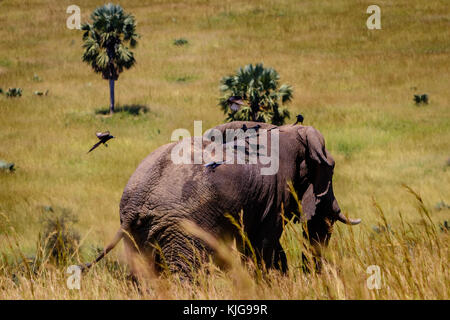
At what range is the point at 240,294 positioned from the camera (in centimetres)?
314

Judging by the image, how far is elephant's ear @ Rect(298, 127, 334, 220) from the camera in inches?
261

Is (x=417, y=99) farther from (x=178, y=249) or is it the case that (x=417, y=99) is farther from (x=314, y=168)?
(x=178, y=249)

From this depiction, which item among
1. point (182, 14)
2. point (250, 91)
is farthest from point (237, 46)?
point (250, 91)

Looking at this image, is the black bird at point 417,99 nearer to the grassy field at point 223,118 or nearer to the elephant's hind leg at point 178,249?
the grassy field at point 223,118

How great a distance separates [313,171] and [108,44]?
30.5 meters

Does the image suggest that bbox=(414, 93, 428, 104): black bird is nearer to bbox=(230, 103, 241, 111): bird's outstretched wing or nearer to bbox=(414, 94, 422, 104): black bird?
bbox=(414, 94, 422, 104): black bird

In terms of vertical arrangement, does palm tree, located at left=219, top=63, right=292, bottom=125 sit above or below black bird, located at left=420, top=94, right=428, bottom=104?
above

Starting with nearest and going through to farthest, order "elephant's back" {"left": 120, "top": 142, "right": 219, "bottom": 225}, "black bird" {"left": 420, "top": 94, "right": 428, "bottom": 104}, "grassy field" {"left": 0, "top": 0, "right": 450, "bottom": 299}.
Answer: "grassy field" {"left": 0, "top": 0, "right": 450, "bottom": 299}
"elephant's back" {"left": 120, "top": 142, "right": 219, "bottom": 225}
"black bird" {"left": 420, "top": 94, "right": 428, "bottom": 104}

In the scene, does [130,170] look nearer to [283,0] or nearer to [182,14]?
[182,14]

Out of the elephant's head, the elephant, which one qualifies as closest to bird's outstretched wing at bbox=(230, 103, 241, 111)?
the elephant

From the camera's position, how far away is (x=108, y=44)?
35.3 metres

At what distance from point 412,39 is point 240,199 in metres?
46.5

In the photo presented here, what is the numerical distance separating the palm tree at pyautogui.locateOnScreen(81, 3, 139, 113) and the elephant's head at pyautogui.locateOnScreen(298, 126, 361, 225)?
29.5 m

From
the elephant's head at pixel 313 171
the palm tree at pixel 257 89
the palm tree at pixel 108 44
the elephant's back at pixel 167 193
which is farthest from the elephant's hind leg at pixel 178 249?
the palm tree at pixel 108 44
